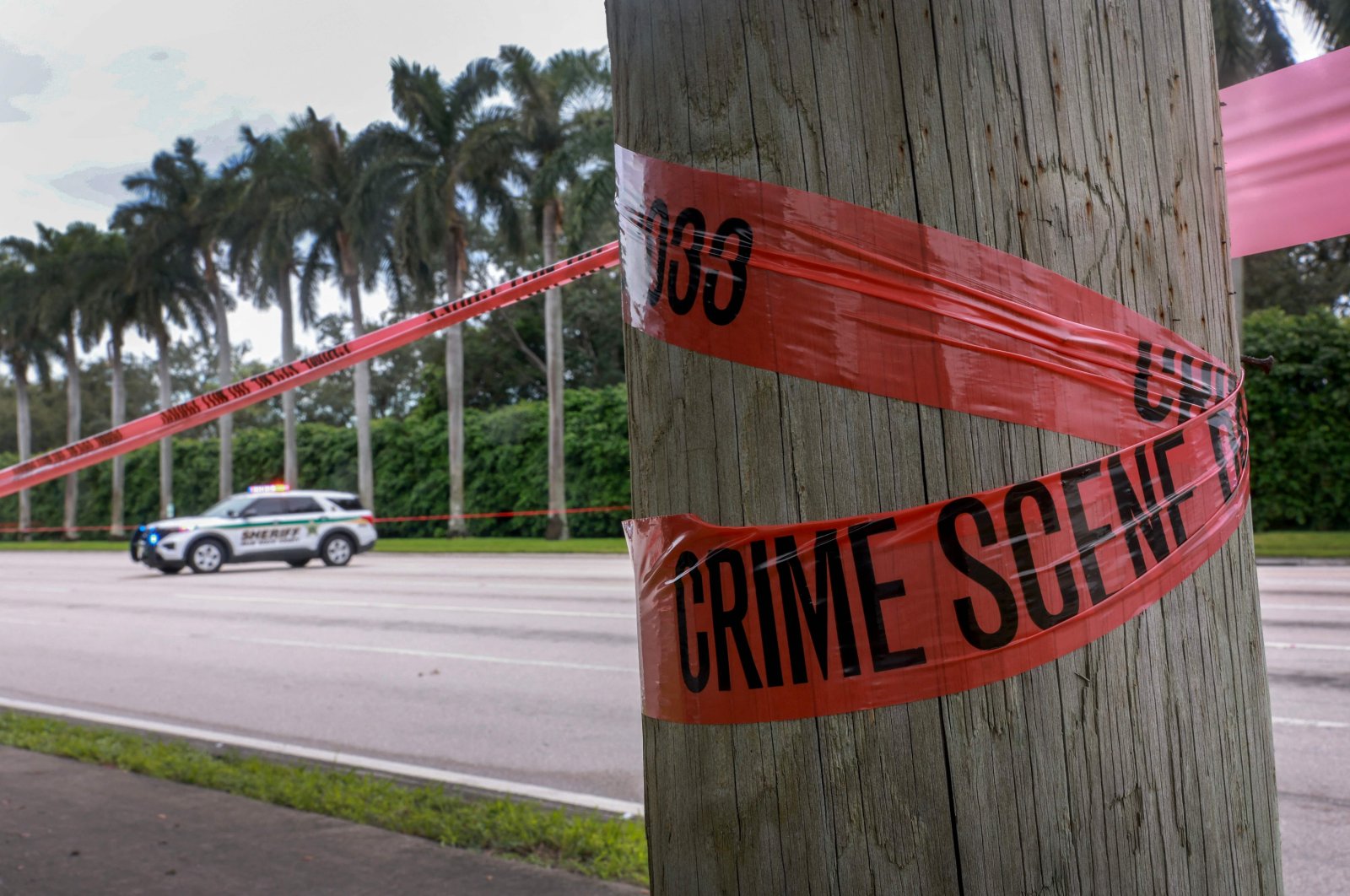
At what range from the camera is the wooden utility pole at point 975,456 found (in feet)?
4.18

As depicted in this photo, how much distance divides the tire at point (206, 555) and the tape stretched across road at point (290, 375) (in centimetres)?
1769

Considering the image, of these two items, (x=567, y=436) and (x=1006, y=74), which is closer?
(x=1006, y=74)

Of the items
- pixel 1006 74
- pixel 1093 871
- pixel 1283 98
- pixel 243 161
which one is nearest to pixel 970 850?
pixel 1093 871

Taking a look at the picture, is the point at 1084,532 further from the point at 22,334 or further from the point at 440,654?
the point at 22,334

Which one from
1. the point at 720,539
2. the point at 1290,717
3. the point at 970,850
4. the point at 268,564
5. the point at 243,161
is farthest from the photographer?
the point at 243,161

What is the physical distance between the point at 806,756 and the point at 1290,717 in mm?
6402

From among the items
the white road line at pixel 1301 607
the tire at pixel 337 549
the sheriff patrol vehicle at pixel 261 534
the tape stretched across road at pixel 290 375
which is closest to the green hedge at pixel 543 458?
the tire at pixel 337 549

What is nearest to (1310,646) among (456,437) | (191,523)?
(191,523)

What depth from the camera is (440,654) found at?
401 inches

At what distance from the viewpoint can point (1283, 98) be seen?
285 centimetres

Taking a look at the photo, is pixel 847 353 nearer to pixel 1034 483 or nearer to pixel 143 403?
pixel 1034 483

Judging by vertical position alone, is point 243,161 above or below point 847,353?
above

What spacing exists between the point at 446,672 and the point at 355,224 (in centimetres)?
2556

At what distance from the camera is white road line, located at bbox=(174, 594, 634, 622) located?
12211mm
